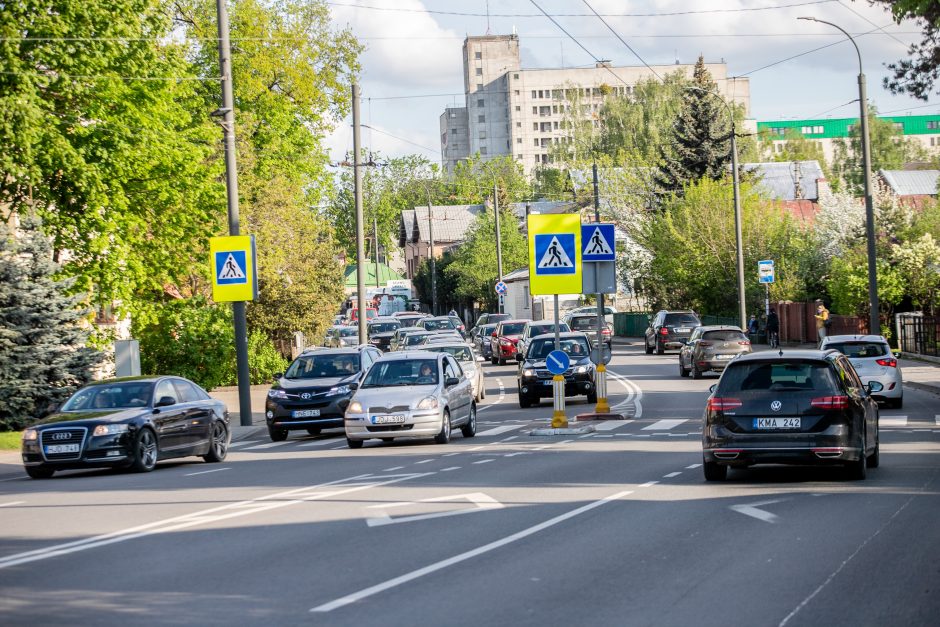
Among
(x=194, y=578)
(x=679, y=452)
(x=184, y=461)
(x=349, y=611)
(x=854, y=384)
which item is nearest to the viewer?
(x=349, y=611)

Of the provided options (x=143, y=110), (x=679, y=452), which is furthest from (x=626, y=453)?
(x=143, y=110)

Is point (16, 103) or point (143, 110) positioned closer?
point (16, 103)

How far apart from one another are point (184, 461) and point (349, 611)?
14.8 meters

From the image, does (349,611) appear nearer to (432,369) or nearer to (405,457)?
(405,457)

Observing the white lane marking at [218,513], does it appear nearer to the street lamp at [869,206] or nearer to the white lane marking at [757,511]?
the white lane marking at [757,511]

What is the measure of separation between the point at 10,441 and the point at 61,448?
7316mm

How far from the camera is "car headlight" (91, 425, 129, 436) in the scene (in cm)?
1894

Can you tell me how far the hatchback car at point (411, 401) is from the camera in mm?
22297

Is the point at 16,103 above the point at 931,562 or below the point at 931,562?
above

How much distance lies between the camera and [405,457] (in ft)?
66.8

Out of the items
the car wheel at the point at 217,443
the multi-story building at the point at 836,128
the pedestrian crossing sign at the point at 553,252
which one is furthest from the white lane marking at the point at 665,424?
the multi-story building at the point at 836,128

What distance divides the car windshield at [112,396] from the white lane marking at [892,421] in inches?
502

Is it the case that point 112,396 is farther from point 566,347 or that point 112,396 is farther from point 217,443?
point 566,347

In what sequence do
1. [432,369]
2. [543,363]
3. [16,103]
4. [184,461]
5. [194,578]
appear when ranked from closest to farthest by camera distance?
[194,578] < [184,461] < [432,369] < [16,103] < [543,363]
